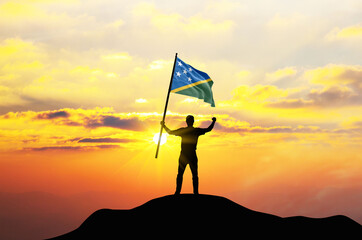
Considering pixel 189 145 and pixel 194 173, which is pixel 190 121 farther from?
pixel 194 173

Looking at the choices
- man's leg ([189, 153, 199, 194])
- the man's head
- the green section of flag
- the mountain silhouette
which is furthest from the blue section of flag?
the mountain silhouette

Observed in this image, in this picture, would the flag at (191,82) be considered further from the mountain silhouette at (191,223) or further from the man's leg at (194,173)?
the mountain silhouette at (191,223)

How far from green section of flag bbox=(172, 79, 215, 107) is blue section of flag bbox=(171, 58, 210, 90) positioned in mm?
313

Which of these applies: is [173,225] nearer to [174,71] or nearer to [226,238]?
[226,238]

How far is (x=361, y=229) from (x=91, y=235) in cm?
1639

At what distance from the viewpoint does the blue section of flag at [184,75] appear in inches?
851

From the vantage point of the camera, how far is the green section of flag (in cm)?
2209

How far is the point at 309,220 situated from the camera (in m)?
26.0

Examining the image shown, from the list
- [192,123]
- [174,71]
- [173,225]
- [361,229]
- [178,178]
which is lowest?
[361,229]

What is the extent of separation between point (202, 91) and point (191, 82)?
0.84m

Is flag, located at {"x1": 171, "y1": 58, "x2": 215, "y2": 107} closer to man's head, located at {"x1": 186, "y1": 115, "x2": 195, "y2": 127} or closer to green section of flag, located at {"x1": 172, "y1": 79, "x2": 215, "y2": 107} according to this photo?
green section of flag, located at {"x1": 172, "y1": 79, "x2": 215, "y2": 107}

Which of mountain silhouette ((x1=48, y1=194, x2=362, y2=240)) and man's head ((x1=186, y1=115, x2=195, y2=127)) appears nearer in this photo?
mountain silhouette ((x1=48, y1=194, x2=362, y2=240))

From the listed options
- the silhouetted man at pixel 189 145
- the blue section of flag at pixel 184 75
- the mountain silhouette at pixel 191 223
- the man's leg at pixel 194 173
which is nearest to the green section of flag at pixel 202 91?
the blue section of flag at pixel 184 75

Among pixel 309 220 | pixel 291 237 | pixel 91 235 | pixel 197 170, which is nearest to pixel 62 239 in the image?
pixel 91 235
